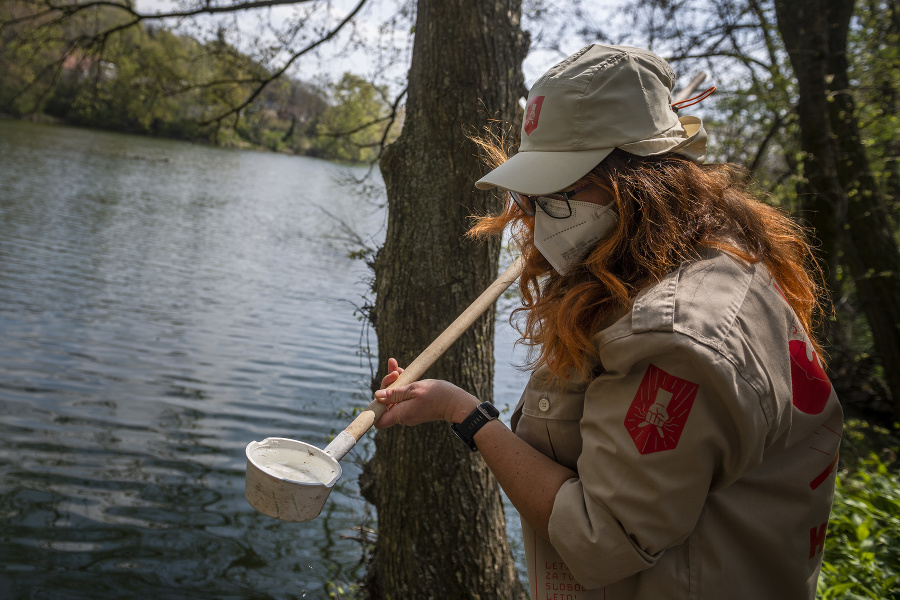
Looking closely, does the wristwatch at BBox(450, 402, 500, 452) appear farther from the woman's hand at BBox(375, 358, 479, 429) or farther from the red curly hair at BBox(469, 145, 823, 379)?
the red curly hair at BBox(469, 145, 823, 379)

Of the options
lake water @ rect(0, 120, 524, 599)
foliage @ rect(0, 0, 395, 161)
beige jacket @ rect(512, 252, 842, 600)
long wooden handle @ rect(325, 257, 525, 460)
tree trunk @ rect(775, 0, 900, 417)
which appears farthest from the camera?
foliage @ rect(0, 0, 395, 161)

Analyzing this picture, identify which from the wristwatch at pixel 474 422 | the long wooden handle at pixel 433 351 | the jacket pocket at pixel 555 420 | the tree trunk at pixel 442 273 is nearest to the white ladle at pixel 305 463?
the long wooden handle at pixel 433 351

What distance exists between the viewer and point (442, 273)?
318 centimetres

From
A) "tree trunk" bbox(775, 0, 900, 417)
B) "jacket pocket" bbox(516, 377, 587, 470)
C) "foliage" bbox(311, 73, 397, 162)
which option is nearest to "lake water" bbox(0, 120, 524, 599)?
"foliage" bbox(311, 73, 397, 162)

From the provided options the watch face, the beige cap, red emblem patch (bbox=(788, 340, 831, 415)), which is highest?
the beige cap

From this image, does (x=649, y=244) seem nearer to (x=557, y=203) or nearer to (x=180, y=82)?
(x=557, y=203)

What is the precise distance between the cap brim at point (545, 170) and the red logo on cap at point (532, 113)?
0.07 metres

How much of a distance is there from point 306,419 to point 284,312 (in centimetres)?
408

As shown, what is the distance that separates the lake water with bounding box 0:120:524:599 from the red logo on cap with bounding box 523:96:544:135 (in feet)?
7.90

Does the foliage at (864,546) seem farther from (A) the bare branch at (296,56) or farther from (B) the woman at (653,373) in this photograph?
(A) the bare branch at (296,56)

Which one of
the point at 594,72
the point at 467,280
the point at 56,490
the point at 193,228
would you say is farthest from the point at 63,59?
the point at 193,228

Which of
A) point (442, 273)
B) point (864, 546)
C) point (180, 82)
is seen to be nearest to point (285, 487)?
point (442, 273)

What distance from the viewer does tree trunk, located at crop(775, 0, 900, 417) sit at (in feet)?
17.5

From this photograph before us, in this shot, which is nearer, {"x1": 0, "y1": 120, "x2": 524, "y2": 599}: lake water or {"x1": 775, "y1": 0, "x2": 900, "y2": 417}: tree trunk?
{"x1": 0, "y1": 120, "x2": 524, "y2": 599}: lake water
